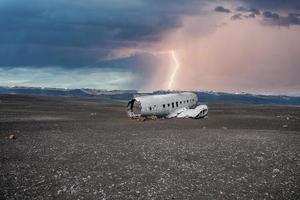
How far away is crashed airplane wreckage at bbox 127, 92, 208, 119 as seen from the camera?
51.2 metres

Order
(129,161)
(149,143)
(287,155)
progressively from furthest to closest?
1. (149,143)
2. (287,155)
3. (129,161)

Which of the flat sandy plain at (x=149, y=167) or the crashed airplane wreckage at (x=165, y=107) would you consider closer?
the flat sandy plain at (x=149, y=167)

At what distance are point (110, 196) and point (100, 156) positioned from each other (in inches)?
322

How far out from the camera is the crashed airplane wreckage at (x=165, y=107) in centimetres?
5116

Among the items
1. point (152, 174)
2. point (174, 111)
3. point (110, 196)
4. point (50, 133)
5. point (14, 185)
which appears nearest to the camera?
point (110, 196)

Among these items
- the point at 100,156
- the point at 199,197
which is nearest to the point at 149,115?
the point at 100,156

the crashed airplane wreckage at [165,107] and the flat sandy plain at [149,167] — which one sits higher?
the crashed airplane wreckage at [165,107]

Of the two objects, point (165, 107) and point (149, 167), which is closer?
point (149, 167)

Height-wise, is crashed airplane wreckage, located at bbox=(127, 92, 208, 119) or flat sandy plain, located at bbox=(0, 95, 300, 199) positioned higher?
crashed airplane wreckage, located at bbox=(127, 92, 208, 119)

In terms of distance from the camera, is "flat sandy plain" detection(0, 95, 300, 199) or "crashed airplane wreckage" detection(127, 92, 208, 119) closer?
"flat sandy plain" detection(0, 95, 300, 199)

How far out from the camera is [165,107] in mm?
53875

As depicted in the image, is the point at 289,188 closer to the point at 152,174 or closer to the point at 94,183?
the point at 152,174

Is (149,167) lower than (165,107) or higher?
lower

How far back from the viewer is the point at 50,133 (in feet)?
117
